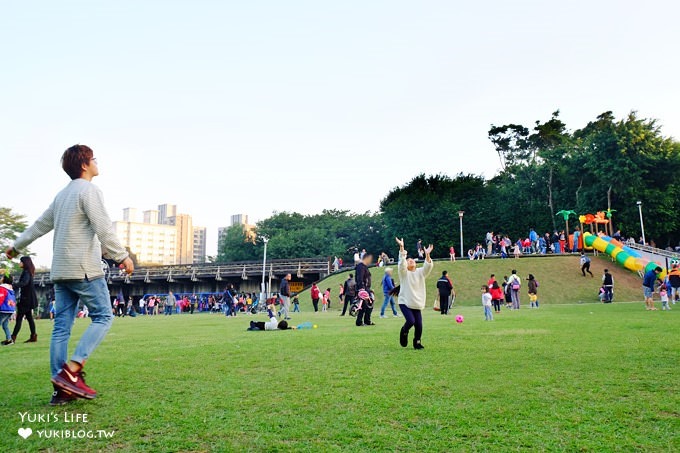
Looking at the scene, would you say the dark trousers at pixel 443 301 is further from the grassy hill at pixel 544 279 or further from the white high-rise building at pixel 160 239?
the white high-rise building at pixel 160 239

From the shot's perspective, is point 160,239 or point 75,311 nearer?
point 75,311

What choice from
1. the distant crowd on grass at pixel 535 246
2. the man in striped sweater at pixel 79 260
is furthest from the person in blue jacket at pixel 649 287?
the distant crowd on grass at pixel 535 246

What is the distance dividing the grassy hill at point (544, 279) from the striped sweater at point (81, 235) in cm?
2964

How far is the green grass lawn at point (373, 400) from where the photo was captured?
349 centimetres

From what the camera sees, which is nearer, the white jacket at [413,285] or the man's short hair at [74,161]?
the man's short hair at [74,161]

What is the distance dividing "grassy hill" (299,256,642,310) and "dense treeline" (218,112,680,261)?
9.58m

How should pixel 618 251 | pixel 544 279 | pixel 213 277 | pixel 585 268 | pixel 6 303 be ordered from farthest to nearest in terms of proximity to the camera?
pixel 213 277 → pixel 618 251 → pixel 544 279 → pixel 585 268 → pixel 6 303

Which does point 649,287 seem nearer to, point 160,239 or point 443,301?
point 443,301

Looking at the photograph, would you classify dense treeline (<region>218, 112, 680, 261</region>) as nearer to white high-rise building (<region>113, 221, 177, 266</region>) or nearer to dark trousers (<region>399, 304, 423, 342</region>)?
dark trousers (<region>399, 304, 423, 342</region>)

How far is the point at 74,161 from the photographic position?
201 inches

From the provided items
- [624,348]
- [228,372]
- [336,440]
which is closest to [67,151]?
[228,372]

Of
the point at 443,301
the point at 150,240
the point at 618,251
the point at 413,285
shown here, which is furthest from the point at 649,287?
the point at 150,240

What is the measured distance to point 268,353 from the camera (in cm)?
834

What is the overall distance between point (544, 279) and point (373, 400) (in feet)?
110
